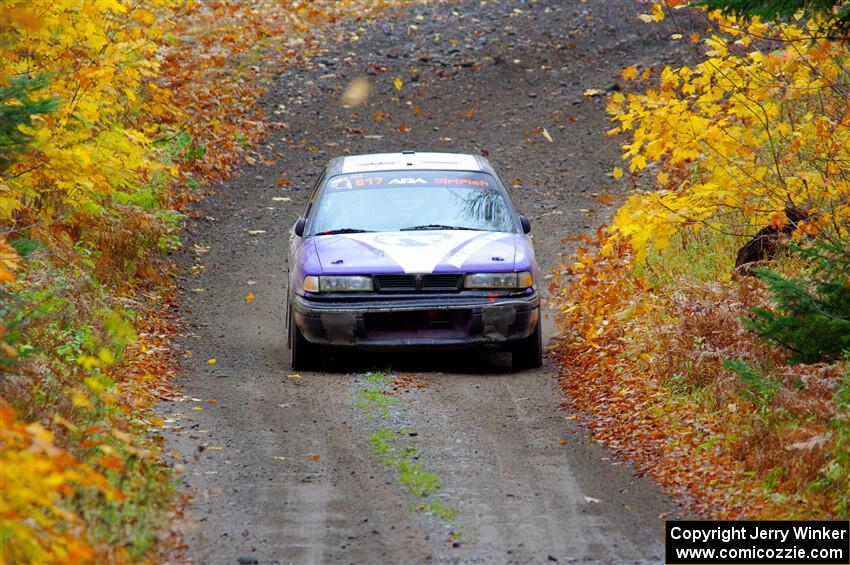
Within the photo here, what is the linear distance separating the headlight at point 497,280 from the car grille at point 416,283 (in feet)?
0.32

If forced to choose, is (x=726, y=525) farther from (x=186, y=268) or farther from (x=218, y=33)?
(x=218, y=33)

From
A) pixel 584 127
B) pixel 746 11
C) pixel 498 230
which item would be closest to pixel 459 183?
pixel 498 230

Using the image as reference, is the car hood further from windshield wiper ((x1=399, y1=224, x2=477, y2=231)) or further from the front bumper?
the front bumper

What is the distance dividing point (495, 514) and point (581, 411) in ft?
8.78

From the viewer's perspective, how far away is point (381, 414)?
8.98m

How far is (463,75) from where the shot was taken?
2383 cm

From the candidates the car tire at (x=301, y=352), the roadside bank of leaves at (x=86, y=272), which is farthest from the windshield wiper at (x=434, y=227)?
the roadside bank of leaves at (x=86, y=272)

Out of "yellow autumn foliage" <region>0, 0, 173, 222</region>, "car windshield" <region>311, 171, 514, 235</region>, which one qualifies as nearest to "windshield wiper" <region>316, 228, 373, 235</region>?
"car windshield" <region>311, 171, 514, 235</region>

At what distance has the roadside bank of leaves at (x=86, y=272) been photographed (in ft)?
18.1

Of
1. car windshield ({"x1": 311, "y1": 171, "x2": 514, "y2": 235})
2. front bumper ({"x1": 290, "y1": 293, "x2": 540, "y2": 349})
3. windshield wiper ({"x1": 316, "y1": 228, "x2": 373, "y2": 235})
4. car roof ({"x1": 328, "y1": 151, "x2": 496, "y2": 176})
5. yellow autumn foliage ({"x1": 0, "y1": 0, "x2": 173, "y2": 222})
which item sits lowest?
front bumper ({"x1": 290, "y1": 293, "x2": 540, "y2": 349})

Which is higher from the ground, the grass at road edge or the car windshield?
the car windshield

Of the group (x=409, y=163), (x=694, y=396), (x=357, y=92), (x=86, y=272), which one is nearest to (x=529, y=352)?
(x=694, y=396)

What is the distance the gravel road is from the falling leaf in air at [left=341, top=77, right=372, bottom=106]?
1.03ft

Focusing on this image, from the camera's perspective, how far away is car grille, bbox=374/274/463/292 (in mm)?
10078
